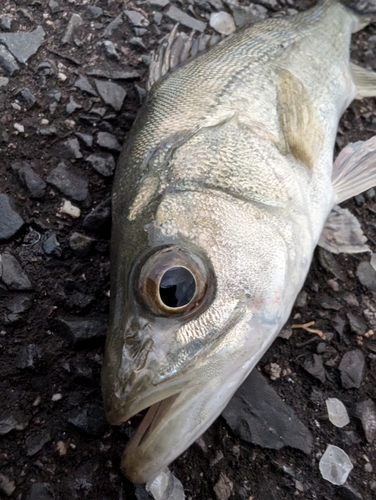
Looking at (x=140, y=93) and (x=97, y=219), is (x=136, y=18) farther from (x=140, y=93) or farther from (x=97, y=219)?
(x=97, y=219)

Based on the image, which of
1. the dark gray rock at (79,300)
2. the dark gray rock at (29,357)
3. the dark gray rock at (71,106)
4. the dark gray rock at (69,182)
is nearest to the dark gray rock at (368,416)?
the dark gray rock at (79,300)

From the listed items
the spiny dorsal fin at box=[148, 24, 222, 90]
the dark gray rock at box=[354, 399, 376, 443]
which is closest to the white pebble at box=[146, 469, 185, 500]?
the dark gray rock at box=[354, 399, 376, 443]

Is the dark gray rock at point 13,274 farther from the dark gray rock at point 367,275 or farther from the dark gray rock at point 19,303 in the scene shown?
the dark gray rock at point 367,275

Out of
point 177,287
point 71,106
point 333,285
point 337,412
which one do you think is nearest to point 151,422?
point 177,287

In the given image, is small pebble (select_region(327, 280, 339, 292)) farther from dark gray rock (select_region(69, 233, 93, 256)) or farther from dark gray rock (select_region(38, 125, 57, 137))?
dark gray rock (select_region(38, 125, 57, 137))

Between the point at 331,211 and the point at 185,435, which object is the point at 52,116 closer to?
the point at 331,211

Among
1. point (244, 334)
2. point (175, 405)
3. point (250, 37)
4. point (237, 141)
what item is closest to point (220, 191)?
point (237, 141)
